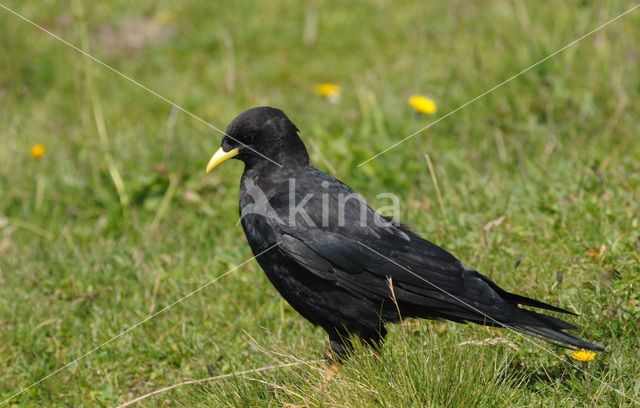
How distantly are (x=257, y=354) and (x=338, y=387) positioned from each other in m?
0.91

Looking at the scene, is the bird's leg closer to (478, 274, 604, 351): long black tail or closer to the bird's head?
(478, 274, 604, 351): long black tail

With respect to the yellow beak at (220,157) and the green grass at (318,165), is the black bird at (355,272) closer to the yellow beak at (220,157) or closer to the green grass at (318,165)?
the green grass at (318,165)

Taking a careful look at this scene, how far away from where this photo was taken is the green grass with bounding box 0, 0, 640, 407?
311 cm

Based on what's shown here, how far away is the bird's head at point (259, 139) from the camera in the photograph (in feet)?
11.5

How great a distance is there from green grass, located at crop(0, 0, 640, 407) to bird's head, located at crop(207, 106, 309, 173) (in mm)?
861

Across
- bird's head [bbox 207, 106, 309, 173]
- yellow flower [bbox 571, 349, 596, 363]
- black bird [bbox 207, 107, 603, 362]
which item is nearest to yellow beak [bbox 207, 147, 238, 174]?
bird's head [bbox 207, 106, 309, 173]

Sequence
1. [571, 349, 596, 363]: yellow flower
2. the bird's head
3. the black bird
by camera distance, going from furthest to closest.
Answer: the bird's head → the black bird → [571, 349, 596, 363]: yellow flower

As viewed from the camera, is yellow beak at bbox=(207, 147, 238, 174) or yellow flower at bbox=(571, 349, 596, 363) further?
yellow beak at bbox=(207, 147, 238, 174)

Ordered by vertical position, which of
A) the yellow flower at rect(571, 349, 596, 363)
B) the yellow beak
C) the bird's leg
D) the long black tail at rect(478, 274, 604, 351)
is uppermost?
the yellow beak

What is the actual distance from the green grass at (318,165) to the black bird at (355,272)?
16cm

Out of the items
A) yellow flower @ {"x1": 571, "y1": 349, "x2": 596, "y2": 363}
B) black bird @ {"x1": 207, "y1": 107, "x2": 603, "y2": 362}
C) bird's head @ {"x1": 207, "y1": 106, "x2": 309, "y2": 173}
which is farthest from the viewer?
bird's head @ {"x1": 207, "y1": 106, "x2": 309, "y2": 173}

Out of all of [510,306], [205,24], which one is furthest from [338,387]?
[205,24]

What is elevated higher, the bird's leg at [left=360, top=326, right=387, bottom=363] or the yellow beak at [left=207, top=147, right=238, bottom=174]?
the yellow beak at [left=207, top=147, right=238, bottom=174]

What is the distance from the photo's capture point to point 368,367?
2.77m
